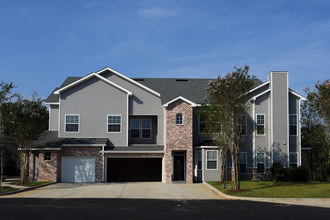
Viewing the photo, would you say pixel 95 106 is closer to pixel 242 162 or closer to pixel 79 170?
pixel 79 170

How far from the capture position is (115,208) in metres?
16.0

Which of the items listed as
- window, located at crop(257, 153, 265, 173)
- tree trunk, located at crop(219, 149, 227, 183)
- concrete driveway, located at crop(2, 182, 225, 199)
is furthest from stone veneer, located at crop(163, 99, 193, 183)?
window, located at crop(257, 153, 265, 173)

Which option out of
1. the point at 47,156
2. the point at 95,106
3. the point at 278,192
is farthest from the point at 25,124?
the point at 278,192

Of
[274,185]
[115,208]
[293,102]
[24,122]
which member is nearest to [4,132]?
[24,122]

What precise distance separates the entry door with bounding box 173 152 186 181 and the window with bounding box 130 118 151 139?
3.66m

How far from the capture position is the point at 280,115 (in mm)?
30391

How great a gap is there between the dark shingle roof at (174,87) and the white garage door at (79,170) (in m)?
6.21

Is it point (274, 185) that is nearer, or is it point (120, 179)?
point (274, 185)

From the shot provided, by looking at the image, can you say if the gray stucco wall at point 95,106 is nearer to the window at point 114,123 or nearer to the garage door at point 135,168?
the window at point 114,123

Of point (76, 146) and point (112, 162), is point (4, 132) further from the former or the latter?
point (112, 162)

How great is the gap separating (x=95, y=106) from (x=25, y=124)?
6.51 metres

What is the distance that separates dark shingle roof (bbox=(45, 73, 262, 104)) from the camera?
33.3 metres

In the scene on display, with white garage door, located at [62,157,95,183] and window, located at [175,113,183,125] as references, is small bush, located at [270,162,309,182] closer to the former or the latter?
window, located at [175,113,183,125]

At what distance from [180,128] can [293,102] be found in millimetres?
9625
